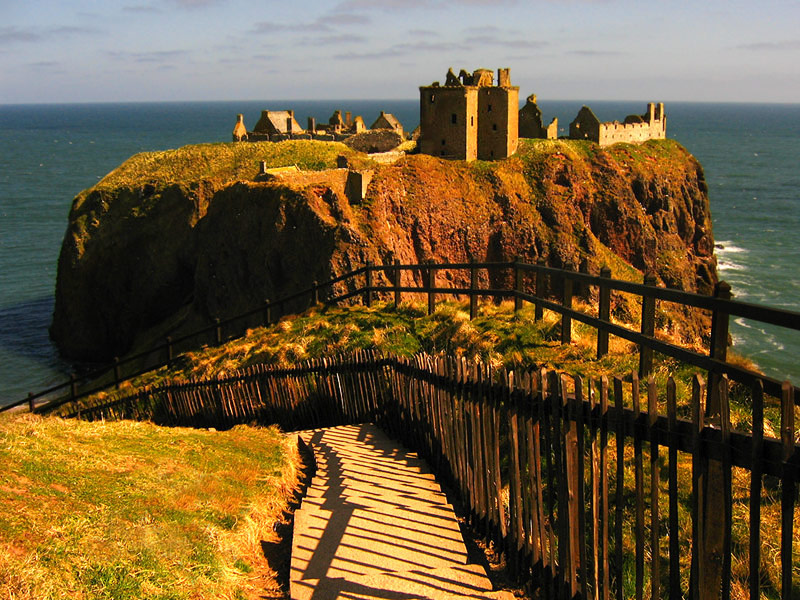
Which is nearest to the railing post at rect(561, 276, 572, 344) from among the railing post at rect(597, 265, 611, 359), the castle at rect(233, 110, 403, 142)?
the railing post at rect(597, 265, 611, 359)

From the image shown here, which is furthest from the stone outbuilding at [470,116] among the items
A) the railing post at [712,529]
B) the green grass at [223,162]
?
the railing post at [712,529]

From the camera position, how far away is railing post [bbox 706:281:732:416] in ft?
22.7

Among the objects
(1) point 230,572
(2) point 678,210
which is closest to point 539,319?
(1) point 230,572

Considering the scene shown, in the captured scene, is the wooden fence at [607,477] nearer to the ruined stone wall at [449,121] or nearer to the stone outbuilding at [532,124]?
the ruined stone wall at [449,121]

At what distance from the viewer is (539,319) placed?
40.4ft

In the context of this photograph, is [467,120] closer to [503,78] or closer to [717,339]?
[503,78]

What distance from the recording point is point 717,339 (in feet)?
23.7

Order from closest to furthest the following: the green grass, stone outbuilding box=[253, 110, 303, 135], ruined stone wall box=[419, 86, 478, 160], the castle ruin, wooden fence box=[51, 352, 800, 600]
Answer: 1. wooden fence box=[51, 352, 800, 600]
2. the green grass
3. ruined stone wall box=[419, 86, 478, 160]
4. stone outbuilding box=[253, 110, 303, 135]
5. the castle ruin

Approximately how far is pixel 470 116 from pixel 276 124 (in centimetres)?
1771

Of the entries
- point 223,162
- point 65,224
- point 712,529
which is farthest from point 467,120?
point 65,224

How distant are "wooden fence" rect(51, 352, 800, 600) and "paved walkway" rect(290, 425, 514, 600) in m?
0.39

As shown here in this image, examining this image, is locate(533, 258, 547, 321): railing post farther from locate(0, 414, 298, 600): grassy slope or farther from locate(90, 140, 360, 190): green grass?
locate(90, 140, 360, 190): green grass

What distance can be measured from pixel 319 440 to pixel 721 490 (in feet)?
23.6

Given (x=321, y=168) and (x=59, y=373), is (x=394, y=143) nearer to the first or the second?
(x=321, y=168)
